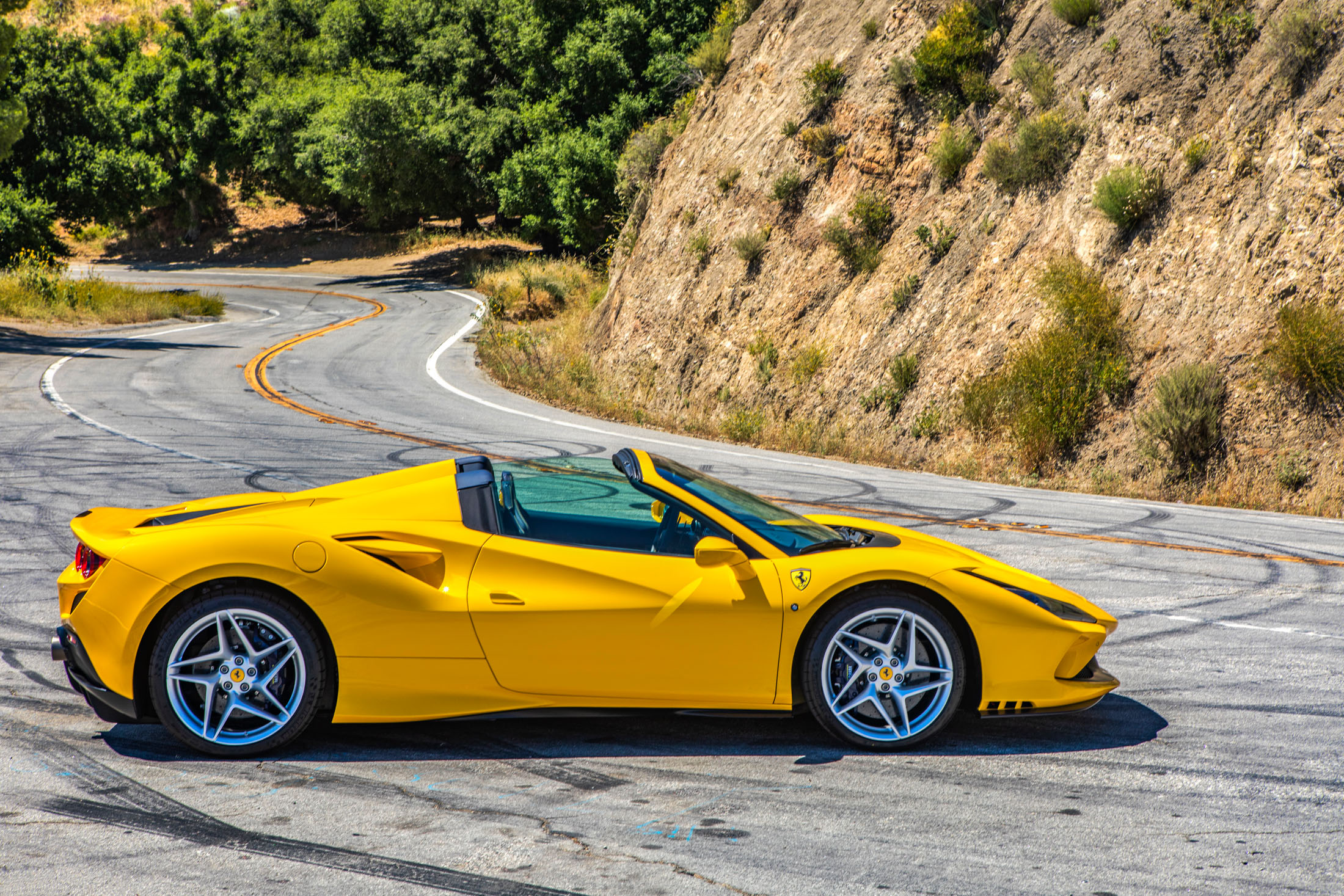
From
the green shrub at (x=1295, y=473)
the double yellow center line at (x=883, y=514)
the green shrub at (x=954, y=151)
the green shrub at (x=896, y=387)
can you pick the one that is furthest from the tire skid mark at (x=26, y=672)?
the green shrub at (x=954, y=151)

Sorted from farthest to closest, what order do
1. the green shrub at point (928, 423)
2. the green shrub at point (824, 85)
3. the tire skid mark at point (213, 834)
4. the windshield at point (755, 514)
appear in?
1. the green shrub at point (824, 85)
2. the green shrub at point (928, 423)
3. the windshield at point (755, 514)
4. the tire skid mark at point (213, 834)

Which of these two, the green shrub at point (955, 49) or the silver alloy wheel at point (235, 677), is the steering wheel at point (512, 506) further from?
the green shrub at point (955, 49)

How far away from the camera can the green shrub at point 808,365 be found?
18.5 metres

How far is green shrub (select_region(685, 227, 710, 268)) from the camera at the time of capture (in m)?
22.3

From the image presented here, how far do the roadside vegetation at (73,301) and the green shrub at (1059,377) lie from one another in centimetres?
2487

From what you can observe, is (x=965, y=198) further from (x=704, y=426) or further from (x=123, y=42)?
(x=123, y=42)

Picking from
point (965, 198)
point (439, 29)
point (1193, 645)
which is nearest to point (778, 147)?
point (965, 198)

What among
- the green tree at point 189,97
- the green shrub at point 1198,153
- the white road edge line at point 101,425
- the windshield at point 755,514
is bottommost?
the white road edge line at point 101,425

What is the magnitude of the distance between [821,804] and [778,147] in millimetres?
19540

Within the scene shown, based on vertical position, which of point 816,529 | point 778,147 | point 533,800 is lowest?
point 533,800

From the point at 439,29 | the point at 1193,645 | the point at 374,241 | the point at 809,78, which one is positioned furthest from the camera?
the point at 374,241

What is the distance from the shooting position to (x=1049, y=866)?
11.7 ft

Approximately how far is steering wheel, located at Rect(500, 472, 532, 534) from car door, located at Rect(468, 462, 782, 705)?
0.45 ft

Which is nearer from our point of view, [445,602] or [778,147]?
[445,602]
